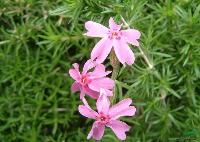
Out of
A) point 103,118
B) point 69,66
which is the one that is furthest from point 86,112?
point 69,66

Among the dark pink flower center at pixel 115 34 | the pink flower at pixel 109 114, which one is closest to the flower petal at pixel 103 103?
the pink flower at pixel 109 114

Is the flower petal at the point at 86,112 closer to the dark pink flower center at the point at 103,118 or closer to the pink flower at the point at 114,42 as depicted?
the dark pink flower center at the point at 103,118

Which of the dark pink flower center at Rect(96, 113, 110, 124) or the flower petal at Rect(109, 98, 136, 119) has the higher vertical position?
the flower petal at Rect(109, 98, 136, 119)

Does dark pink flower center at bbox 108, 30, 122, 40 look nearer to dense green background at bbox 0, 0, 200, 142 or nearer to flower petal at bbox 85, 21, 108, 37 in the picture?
flower petal at bbox 85, 21, 108, 37

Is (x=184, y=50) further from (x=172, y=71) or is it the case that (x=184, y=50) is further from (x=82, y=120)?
(x=82, y=120)

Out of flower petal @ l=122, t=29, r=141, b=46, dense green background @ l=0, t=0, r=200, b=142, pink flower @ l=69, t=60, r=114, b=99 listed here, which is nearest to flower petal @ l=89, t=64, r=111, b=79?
pink flower @ l=69, t=60, r=114, b=99
